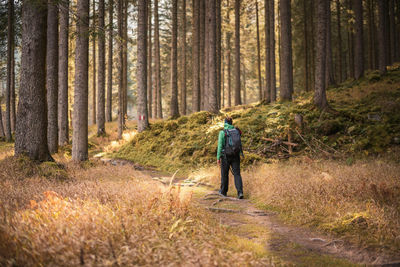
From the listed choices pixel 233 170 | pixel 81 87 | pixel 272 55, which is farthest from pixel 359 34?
pixel 81 87

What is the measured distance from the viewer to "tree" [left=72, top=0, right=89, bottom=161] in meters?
10.8

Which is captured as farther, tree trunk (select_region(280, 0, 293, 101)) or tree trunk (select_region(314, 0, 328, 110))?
tree trunk (select_region(280, 0, 293, 101))

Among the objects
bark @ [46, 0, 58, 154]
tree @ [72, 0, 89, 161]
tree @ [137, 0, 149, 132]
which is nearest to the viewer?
tree @ [72, 0, 89, 161]

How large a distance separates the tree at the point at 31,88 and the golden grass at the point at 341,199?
6.38 metres

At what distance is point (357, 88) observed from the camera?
16.5m

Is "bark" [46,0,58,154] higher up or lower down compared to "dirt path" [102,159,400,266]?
higher up

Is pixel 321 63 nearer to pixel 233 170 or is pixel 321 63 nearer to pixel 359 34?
pixel 233 170

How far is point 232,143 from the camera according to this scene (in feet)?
24.5

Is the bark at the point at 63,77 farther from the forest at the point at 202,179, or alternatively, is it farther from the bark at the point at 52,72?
the bark at the point at 52,72

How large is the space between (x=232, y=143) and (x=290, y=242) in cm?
355

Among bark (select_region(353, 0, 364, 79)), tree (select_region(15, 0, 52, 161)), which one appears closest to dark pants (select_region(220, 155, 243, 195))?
tree (select_region(15, 0, 52, 161))

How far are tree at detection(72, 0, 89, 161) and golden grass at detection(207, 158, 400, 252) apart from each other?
735 cm

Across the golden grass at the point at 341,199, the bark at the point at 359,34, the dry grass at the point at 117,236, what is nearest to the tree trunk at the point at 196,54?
the bark at the point at 359,34

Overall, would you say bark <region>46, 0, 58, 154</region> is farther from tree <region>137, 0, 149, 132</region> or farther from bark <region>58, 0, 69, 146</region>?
tree <region>137, 0, 149, 132</region>
